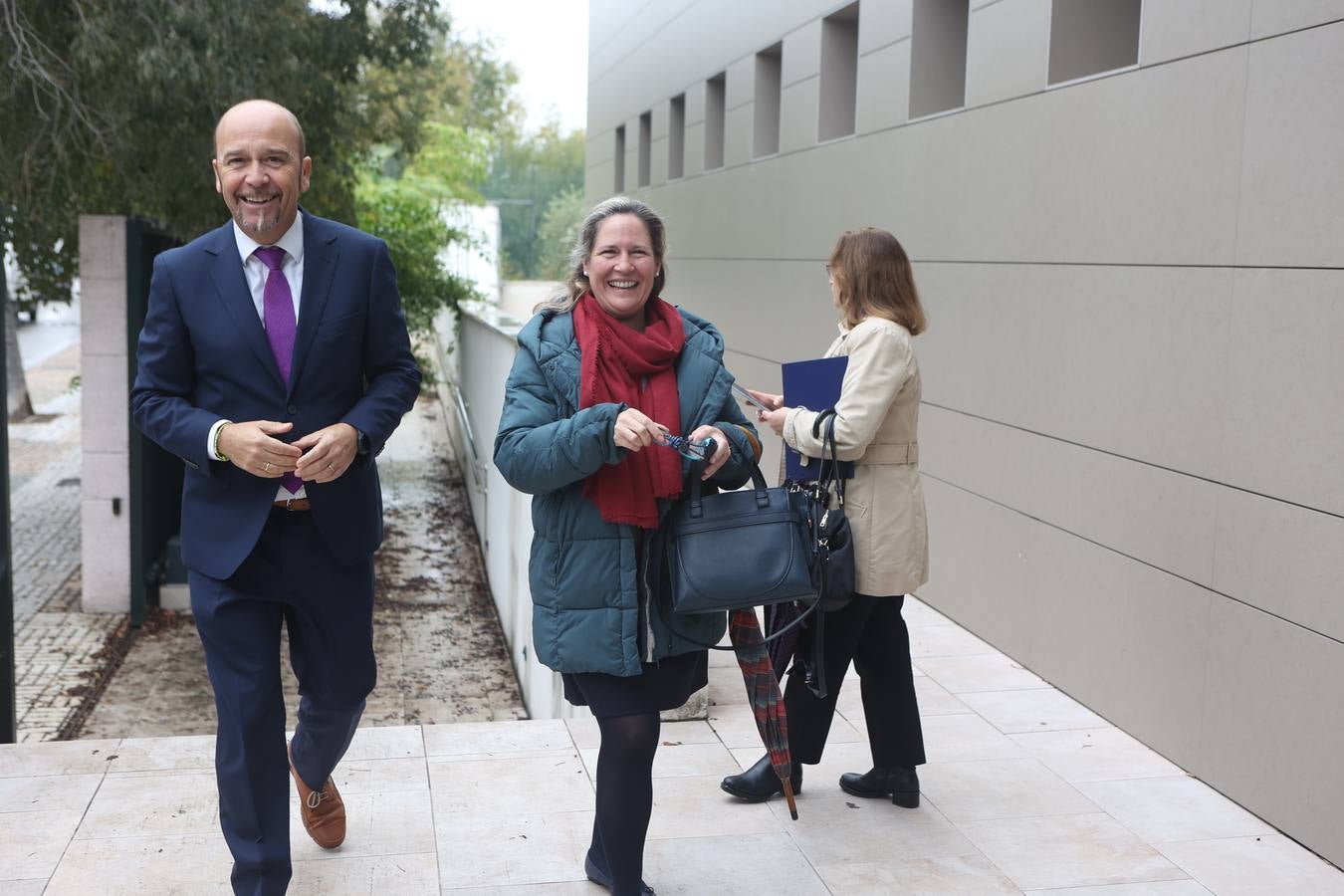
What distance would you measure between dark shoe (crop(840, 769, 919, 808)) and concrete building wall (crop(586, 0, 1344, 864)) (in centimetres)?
113

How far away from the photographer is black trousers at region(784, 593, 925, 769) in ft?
14.0

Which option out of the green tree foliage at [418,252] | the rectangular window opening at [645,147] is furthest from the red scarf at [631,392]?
the rectangular window opening at [645,147]

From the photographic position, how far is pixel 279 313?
3.34 meters

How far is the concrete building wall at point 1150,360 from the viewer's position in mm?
4250

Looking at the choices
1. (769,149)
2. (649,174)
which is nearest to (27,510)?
(769,149)

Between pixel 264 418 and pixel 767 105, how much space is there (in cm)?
977

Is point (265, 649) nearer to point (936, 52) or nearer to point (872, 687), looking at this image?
point (872, 687)

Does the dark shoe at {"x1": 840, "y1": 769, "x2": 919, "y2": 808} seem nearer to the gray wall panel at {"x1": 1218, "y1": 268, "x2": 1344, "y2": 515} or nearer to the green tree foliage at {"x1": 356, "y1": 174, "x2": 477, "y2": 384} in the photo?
the gray wall panel at {"x1": 1218, "y1": 268, "x2": 1344, "y2": 515}

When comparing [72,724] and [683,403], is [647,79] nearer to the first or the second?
[72,724]

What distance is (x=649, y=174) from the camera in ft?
59.7

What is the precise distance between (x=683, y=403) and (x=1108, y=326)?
2.80m

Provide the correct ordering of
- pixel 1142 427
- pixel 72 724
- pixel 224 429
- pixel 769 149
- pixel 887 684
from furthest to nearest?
pixel 769 149
pixel 72 724
pixel 1142 427
pixel 887 684
pixel 224 429

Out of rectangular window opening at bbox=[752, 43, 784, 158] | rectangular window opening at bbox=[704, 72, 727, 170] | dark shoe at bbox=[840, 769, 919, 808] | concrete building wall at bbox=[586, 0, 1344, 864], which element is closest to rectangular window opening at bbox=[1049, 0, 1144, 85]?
concrete building wall at bbox=[586, 0, 1344, 864]

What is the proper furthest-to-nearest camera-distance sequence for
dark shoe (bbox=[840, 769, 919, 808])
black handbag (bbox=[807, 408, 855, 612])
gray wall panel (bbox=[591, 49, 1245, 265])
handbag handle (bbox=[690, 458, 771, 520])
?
gray wall panel (bbox=[591, 49, 1245, 265]) < dark shoe (bbox=[840, 769, 919, 808]) < black handbag (bbox=[807, 408, 855, 612]) < handbag handle (bbox=[690, 458, 771, 520])
